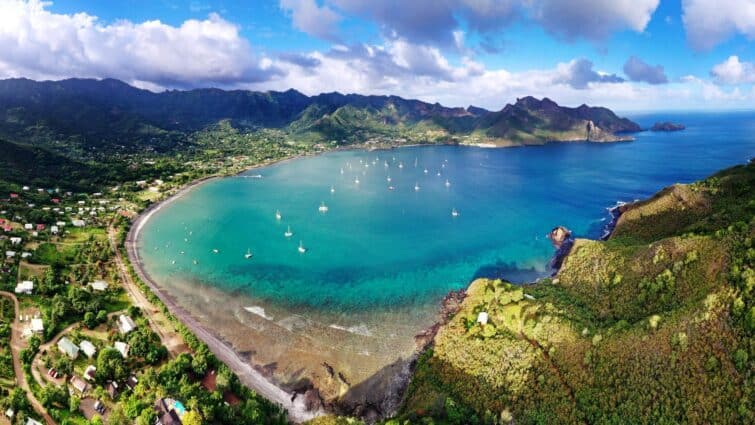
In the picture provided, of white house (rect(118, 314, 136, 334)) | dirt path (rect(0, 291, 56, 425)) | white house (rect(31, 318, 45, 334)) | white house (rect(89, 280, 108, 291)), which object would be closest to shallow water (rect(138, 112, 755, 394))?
white house (rect(89, 280, 108, 291))

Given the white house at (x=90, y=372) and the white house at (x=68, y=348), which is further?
the white house at (x=68, y=348)

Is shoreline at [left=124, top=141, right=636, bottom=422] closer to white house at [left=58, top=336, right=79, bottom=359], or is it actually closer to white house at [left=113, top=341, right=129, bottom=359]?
white house at [left=113, top=341, right=129, bottom=359]

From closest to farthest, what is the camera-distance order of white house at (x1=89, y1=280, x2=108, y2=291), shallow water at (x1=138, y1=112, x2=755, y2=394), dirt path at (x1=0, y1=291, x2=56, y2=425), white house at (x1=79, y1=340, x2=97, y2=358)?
dirt path at (x1=0, y1=291, x2=56, y2=425), white house at (x1=79, y1=340, x2=97, y2=358), shallow water at (x1=138, y1=112, x2=755, y2=394), white house at (x1=89, y1=280, x2=108, y2=291)

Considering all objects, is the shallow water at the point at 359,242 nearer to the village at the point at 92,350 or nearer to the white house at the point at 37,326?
the village at the point at 92,350

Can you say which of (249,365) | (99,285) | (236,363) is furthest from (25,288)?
(249,365)

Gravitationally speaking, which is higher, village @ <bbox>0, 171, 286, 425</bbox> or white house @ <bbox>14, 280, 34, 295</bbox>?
white house @ <bbox>14, 280, 34, 295</bbox>

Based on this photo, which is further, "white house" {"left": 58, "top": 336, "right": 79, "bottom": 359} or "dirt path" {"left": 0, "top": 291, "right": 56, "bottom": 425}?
"white house" {"left": 58, "top": 336, "right": 79, "bottom": 359}

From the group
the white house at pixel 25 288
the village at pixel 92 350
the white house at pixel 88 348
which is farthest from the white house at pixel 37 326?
the white house at pixel 25 288

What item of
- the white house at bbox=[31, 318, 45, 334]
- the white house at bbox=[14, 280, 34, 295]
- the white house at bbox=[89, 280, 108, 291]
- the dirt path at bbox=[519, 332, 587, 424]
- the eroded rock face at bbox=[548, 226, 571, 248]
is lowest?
the white house at bbox=[31, 318, 45, 334]
